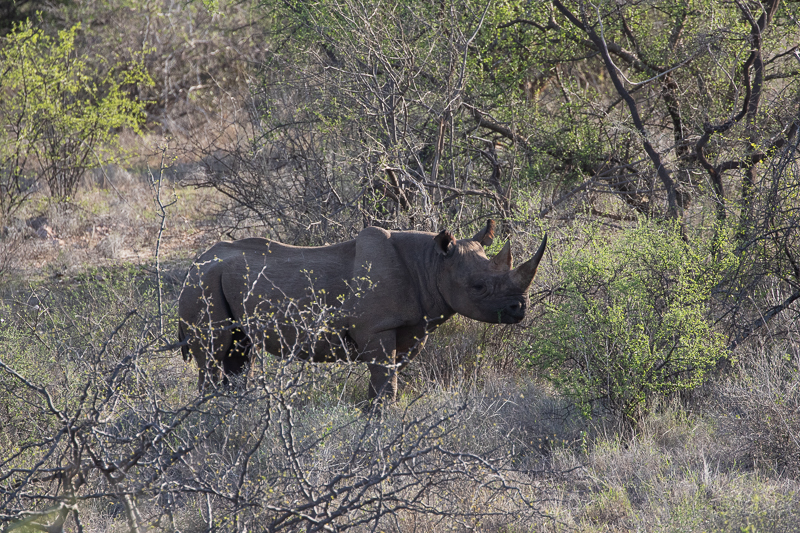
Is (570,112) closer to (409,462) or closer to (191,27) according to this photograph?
(409,462)

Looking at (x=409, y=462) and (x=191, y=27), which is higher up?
(x=191, y=27)

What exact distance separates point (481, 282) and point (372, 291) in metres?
0.85

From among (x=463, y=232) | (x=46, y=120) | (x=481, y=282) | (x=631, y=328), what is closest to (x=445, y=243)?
(x=481, y=282)

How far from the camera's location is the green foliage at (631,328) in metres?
6.16

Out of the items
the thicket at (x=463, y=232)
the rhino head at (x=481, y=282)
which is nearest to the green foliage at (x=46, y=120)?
the thicket at (x=463, y=232)

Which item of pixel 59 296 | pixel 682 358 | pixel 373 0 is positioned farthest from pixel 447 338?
pixel 59 296

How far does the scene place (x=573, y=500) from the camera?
17.0 feet

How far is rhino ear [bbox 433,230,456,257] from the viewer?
6184mm

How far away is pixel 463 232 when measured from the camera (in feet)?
29.5

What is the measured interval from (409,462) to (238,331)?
2543 millimetres

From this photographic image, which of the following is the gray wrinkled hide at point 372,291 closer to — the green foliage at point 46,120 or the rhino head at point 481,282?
A: the rhino head at point 481,282

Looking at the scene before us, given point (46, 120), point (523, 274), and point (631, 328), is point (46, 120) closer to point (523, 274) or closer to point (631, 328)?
point (523, 274)

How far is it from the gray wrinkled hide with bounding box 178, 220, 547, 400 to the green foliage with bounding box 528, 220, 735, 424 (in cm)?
59

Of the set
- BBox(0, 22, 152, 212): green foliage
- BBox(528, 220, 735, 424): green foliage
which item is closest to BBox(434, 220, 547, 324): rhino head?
BBox(528, 220, 735, 424): green foliage
